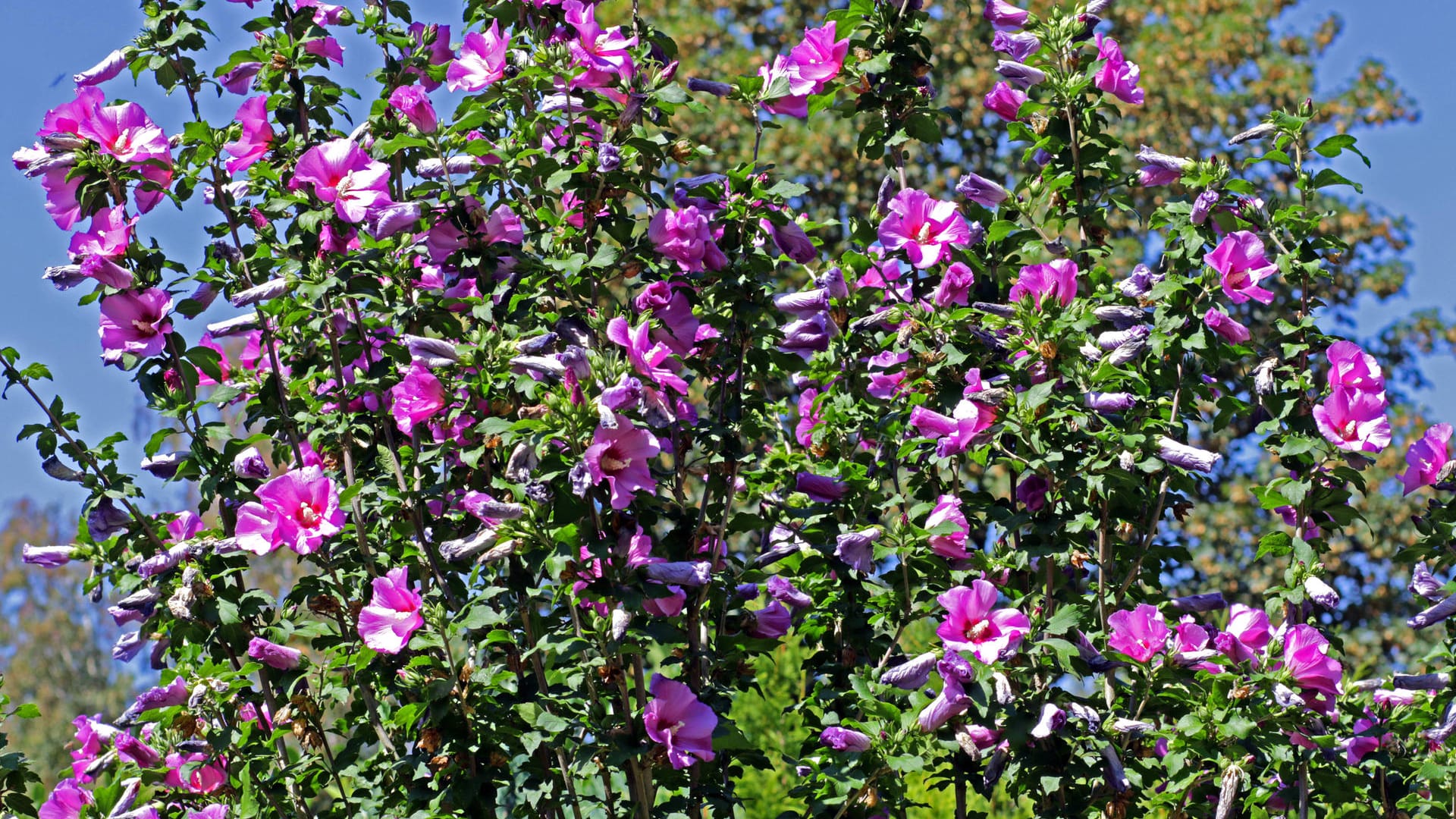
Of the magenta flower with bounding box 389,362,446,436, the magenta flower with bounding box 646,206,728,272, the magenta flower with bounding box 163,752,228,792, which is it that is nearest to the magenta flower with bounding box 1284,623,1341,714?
the magenta flower with bounding box 646,206,728,272

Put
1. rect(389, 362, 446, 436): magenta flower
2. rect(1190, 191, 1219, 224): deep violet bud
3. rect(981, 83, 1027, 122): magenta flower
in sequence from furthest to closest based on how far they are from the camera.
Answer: rect(981, 83, 1027, 122): magenta flower < rect(1190, 191, 1219, 224): deep violet bud < rect(389, 362, 446, 436): magenta flower

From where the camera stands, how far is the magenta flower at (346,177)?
292cm

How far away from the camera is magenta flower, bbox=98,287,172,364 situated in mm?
2873

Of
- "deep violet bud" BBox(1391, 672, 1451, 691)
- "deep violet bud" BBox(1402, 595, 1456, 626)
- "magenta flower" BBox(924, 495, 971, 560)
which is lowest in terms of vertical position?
"deep violet bud" BBox(1391, 672, 1451, 691)

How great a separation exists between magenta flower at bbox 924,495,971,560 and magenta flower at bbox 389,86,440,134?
1.37m

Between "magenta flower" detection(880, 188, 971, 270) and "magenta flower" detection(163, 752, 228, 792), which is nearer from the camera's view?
"magenta flower" detection(163, 752, 228, 792)

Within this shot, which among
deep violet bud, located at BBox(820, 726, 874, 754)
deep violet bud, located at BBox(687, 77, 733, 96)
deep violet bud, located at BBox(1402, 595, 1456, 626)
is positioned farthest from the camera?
deep violet bud, located at BBox(687, 77, 733, 96)

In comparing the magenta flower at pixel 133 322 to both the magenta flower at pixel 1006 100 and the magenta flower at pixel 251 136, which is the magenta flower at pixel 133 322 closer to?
the magenta flower at pixel 251 136

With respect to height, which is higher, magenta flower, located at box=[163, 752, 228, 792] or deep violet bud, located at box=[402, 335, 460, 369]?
deep violet bud, located at box=[402, 335, 460, 369]

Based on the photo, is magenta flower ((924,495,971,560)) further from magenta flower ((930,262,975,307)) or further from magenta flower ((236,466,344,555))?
magenta flower ((236,466,344,555))

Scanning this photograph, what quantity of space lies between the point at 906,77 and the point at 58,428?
81.6 inches

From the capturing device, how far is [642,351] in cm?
260

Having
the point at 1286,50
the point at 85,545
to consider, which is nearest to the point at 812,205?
the point at 1286,50

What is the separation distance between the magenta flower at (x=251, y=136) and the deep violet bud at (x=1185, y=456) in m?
2.17
